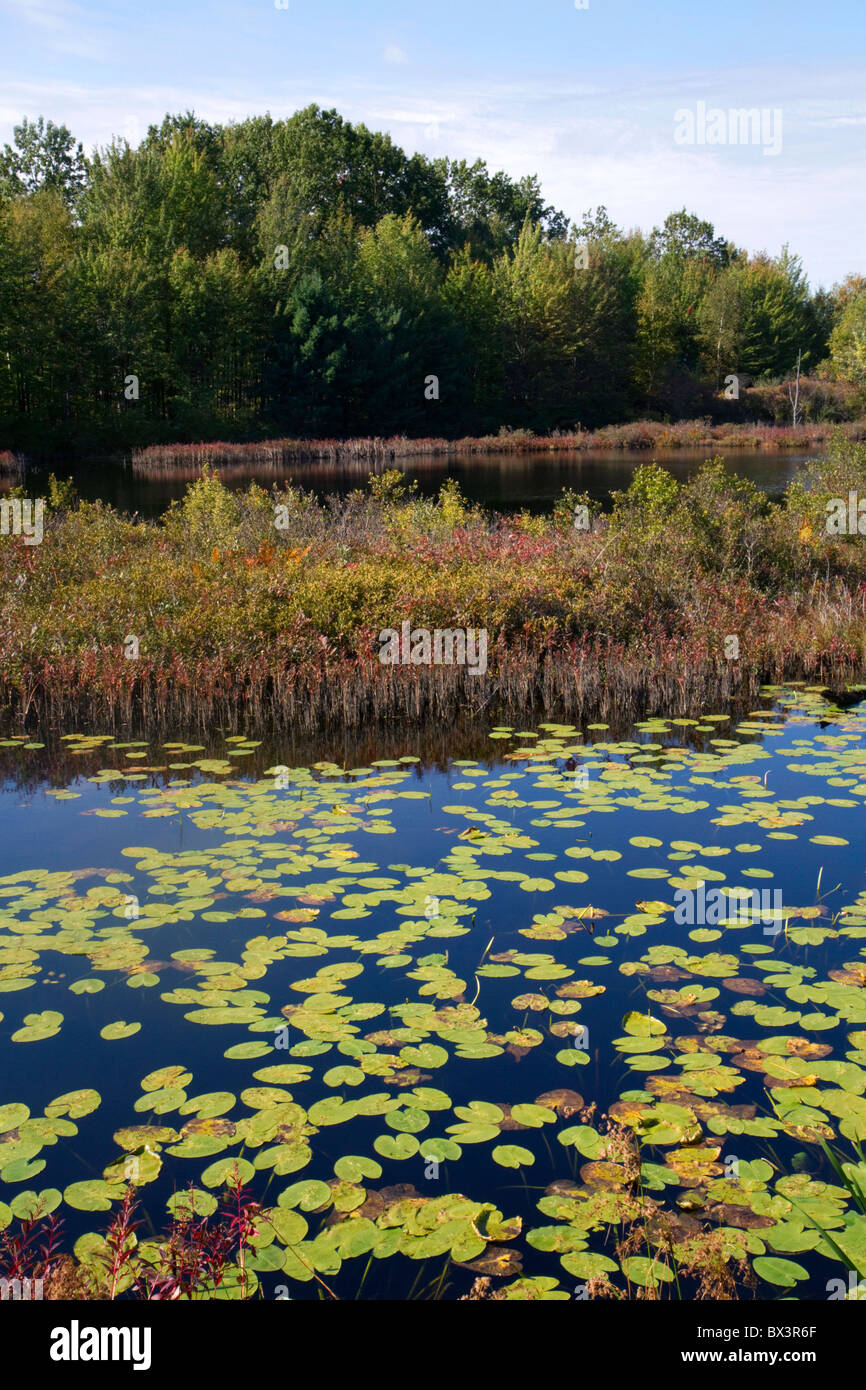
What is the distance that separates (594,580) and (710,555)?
2.27 metres

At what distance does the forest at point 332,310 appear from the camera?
153 ft

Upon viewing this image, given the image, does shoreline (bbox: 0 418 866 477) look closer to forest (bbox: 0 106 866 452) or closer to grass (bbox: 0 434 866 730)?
forest (bbox: 0 106 866 452)

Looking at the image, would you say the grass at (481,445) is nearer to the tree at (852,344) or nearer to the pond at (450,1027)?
the tree at (852,344)

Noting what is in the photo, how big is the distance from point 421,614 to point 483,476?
94.0 ft

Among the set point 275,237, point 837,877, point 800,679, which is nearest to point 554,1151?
point 837,877

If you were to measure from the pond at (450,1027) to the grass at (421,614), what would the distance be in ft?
7.34

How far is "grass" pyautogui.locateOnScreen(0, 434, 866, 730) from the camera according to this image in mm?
10266

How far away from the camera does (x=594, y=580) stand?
12.3 metres

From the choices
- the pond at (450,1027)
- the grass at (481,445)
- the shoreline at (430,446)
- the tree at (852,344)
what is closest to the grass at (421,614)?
the pond at (450,1027)

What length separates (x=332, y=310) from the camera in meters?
55.1

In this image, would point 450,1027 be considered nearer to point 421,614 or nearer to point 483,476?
point 421,614

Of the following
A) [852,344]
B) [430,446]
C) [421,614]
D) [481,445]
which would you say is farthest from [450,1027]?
[852,344]
